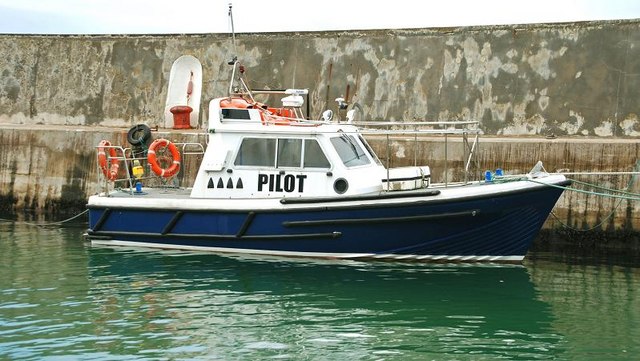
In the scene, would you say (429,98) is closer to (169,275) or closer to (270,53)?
(270,53)

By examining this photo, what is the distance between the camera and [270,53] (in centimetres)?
1792

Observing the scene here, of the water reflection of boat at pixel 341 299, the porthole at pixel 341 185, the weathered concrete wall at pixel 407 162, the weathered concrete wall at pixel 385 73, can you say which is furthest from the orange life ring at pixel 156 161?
the weathered concrete wall at pixel 385 73

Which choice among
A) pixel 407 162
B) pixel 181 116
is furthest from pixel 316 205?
pixel 181 116

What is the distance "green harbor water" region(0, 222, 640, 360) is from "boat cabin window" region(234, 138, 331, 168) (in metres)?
1.26

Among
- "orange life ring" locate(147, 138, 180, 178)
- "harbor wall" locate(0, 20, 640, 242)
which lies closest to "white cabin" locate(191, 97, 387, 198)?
"orange life ring" locate(147, 138, 180, 178)

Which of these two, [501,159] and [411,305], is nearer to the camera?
[411,305]

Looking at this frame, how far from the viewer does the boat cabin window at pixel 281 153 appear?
12344 millimetres

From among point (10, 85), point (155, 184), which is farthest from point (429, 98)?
point (10, 85)

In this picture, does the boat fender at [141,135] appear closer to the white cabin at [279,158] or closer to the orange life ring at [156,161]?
the orange life ring at [156,161]

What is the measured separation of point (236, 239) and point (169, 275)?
1265 millimetres

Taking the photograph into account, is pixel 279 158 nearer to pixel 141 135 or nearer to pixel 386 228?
pixel 386 228

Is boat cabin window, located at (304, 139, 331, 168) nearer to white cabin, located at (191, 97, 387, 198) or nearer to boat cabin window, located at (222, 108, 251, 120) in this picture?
white cabin, located at (191, 97, 387, 198)

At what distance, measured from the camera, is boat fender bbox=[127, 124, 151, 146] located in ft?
50.7

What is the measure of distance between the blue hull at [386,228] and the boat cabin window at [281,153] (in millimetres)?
694
